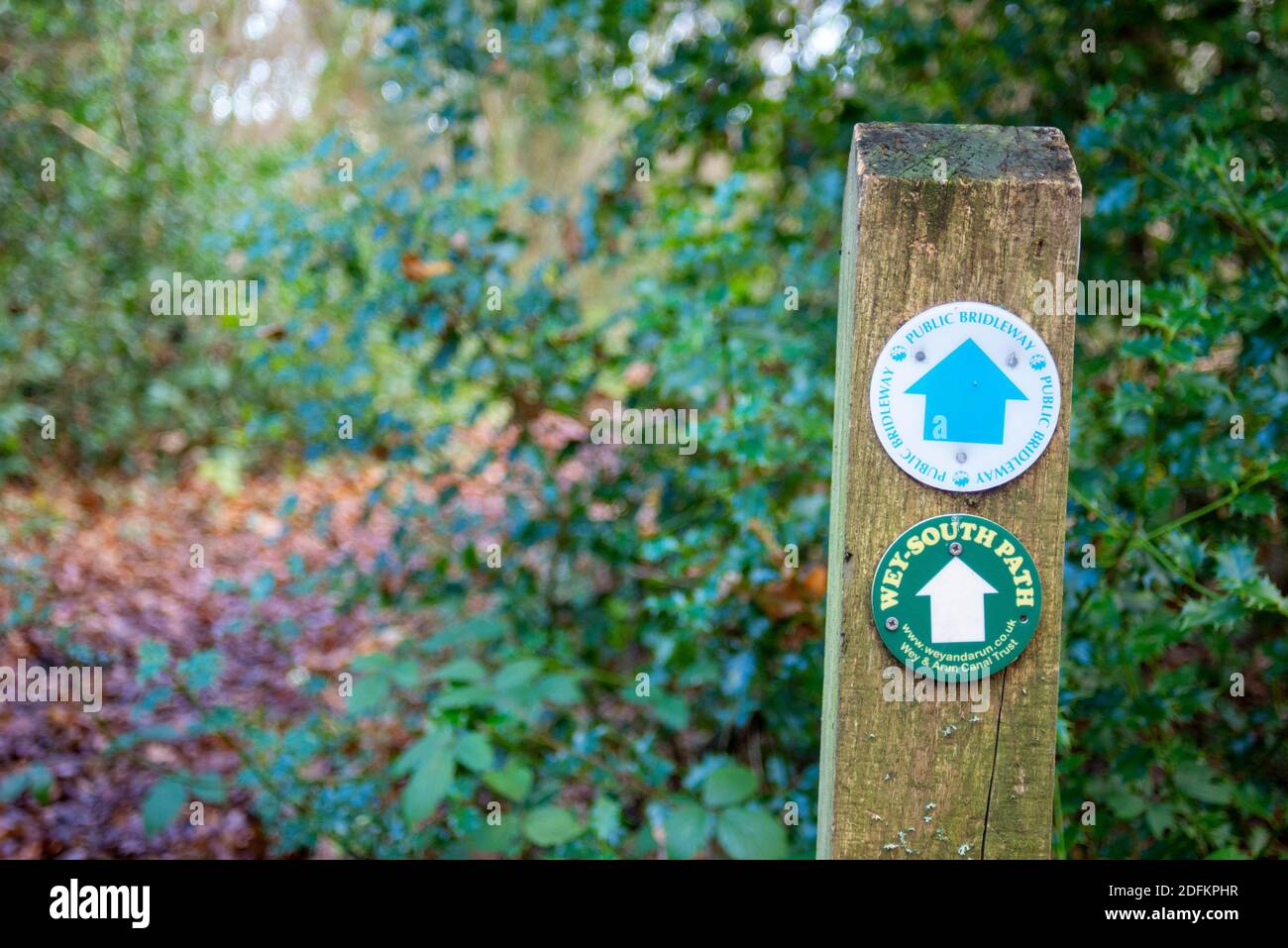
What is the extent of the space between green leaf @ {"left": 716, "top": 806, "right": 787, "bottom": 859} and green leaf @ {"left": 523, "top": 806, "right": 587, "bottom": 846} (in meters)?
0.37

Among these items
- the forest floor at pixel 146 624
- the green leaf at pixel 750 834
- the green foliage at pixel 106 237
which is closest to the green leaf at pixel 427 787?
the green leaf at pixel 750 834

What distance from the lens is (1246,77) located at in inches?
105

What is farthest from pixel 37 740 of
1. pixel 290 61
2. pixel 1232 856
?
pixel 290 61

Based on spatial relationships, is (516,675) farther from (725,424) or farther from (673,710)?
(725,424)

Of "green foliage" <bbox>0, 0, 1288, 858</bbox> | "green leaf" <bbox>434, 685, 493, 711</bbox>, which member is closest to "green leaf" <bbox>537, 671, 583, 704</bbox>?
"green foliage" <bbox>0, 0, 1288, 858</bbox>

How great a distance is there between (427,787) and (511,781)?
0.85ft

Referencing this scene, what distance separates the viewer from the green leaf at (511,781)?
A: 256 centimetres

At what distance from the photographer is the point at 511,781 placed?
2.60 metres

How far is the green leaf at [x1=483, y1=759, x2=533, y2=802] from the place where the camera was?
2.56 metres

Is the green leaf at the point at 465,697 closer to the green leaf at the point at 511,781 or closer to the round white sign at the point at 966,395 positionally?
the green leaf at the point at 511,781

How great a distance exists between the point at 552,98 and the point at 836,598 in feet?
9.91

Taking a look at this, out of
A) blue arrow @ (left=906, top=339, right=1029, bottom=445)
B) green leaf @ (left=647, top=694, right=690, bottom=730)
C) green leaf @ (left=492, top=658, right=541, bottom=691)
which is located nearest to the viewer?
blue arrow @ (left=906, top=339, right=1029, bottom=445)

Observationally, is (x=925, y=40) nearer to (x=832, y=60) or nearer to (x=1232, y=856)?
(x=832, y=60)

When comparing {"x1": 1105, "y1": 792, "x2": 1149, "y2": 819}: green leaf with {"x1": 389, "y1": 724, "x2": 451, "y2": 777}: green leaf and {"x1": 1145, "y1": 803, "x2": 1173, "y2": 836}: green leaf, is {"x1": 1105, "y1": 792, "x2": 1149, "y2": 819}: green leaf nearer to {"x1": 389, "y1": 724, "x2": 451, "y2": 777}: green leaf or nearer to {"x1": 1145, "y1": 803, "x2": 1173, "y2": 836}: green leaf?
{"x1": 1145, "y1": 803, "x2": 1173, "y2": 836}: green leaf
